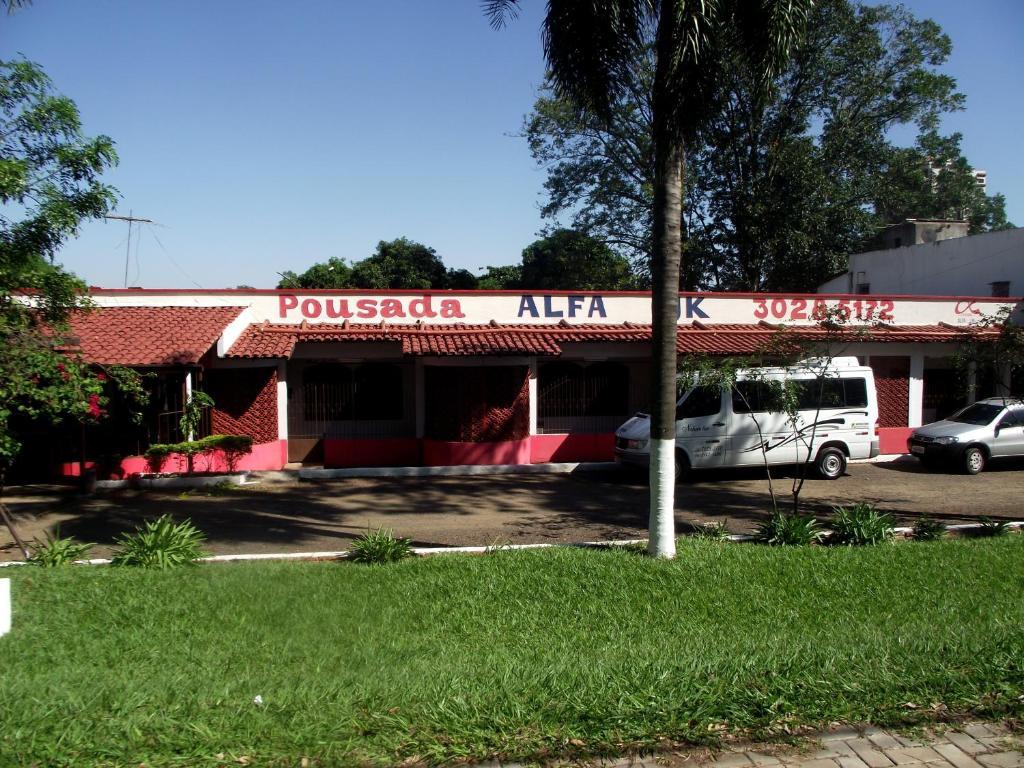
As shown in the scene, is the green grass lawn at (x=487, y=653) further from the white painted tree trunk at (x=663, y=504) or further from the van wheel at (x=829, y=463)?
the van wheel at (x=829, y=463)

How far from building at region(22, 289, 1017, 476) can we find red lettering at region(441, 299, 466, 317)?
33 millimetres

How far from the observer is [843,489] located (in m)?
13.7

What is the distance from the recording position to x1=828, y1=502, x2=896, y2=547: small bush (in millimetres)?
8898

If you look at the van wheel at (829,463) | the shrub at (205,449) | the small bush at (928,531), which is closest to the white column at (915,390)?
the van wheel at (829,463)

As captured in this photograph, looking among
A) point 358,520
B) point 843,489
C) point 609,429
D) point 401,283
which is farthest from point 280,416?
point 401,283

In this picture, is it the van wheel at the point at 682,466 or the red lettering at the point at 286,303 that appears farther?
the red lettering at the point at 286,303

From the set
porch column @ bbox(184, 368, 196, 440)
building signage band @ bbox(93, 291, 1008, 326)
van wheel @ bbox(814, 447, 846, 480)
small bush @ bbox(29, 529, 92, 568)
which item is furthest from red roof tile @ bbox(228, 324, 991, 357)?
small bush @ bbox(29, 529, 92, 568)

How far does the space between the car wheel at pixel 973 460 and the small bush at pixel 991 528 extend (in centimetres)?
582

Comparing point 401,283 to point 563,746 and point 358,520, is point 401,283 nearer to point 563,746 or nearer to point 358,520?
point 358,520

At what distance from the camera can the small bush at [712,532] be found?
9109 mm

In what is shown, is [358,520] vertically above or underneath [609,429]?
underneath

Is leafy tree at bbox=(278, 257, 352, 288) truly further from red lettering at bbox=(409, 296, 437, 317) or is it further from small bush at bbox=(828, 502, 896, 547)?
small bush at bbox=(828, 502, 896, 547)

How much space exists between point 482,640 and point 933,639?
3.38 m

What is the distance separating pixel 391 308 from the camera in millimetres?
17312
